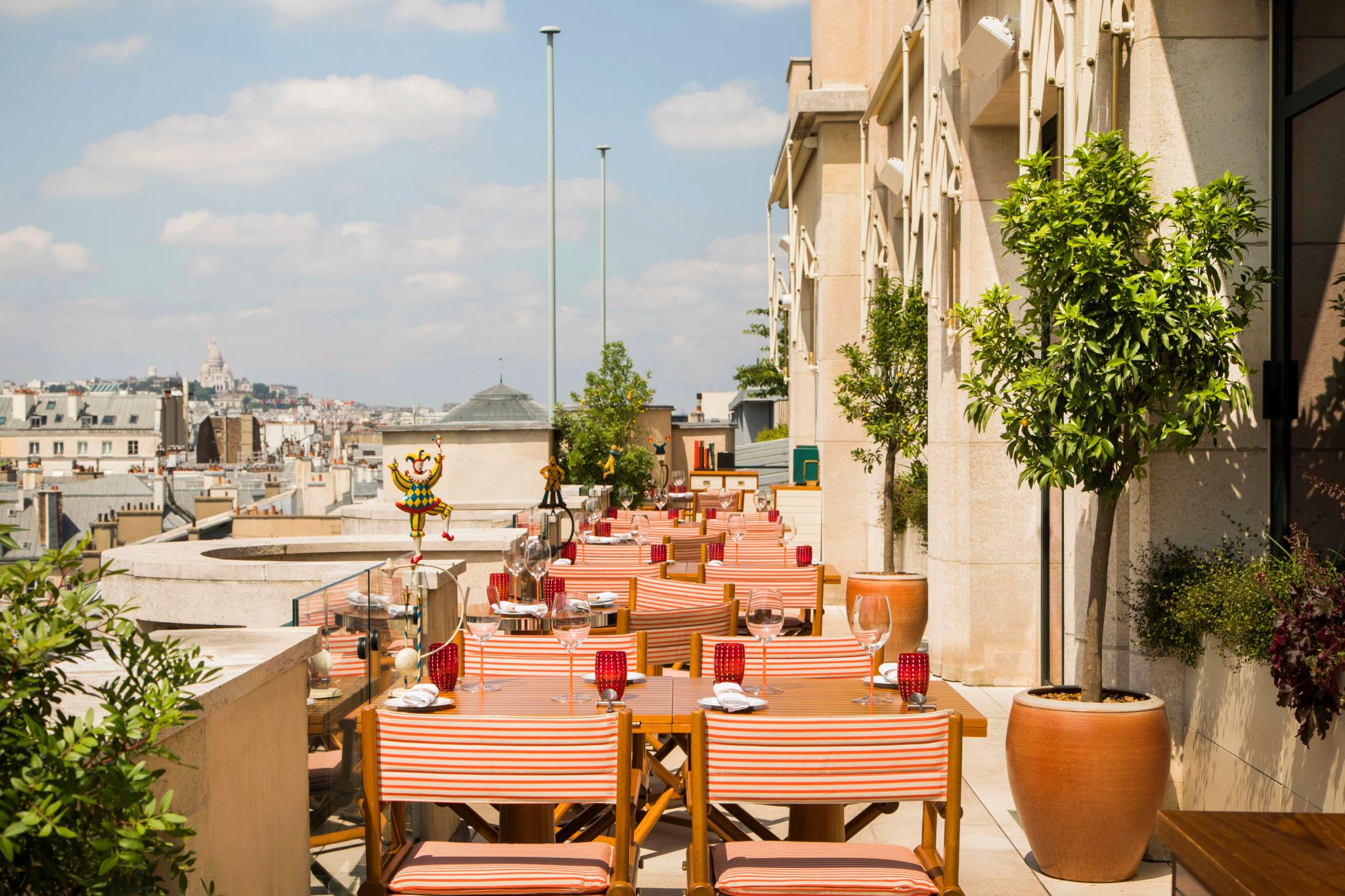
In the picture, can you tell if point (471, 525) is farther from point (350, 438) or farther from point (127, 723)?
point (350, 438)

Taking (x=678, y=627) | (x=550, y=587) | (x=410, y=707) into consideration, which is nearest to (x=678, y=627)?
(x=678, y=627)

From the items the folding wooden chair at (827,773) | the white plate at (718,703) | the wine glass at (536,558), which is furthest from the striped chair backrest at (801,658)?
the wine glass at (536,558)

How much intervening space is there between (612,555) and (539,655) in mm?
4157

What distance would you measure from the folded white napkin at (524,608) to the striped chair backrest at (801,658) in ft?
4.46

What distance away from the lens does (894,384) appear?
11.0 meters

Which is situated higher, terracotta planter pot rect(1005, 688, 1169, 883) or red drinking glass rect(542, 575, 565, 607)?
red drinking glass rect(542, 575, 565, 607)

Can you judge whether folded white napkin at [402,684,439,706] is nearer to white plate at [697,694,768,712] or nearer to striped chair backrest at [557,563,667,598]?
white plate at [697,694,768,712]

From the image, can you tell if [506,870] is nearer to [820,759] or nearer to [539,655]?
[820,759]

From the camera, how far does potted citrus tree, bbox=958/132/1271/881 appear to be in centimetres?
480

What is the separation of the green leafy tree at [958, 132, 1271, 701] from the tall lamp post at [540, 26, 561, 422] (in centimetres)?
2144

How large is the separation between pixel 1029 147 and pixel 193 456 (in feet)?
417

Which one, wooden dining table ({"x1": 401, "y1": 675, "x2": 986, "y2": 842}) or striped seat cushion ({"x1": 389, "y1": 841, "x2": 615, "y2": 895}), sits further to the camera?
wooden dining table ({"x1": 401, "y1": 675, "x2": 986, "y2": 842})

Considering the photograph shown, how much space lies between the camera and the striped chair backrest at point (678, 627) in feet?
19.1

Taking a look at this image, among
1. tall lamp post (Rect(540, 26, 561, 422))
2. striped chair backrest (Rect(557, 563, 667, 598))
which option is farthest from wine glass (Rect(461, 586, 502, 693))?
tall lamp post (Rect(540, 26, 561, 422))
